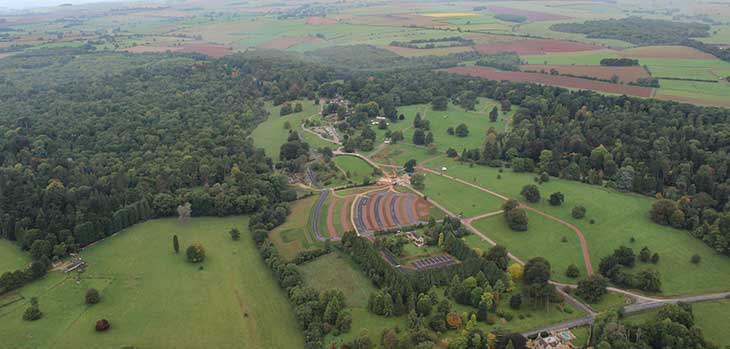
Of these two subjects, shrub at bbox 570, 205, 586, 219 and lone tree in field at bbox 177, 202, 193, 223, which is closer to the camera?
shrub at bbox 570, 205, 586, 219

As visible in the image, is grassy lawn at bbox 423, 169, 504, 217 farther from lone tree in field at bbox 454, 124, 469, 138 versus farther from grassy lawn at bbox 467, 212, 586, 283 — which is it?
lone tree in field at bbox 454, 124, 469, 138

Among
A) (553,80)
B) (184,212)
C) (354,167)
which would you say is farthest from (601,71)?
(184,212)

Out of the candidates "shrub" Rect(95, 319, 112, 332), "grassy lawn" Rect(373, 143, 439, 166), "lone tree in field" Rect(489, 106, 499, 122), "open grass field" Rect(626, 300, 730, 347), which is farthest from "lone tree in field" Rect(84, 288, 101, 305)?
"lone tree in field" Rect(489, 106, 499, 122)

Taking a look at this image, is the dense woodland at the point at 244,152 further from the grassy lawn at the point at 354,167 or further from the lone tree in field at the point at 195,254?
the grassy lawn at the point at 354,167

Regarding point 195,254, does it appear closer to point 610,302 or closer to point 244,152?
point 244,152

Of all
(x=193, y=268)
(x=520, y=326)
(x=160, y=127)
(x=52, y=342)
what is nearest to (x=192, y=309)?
(x=193, y=268)

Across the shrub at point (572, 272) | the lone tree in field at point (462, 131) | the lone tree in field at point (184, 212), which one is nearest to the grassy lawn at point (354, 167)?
the lone tree in field at point (462, 131)

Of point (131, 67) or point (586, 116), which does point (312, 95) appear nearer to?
point (131, 67)
